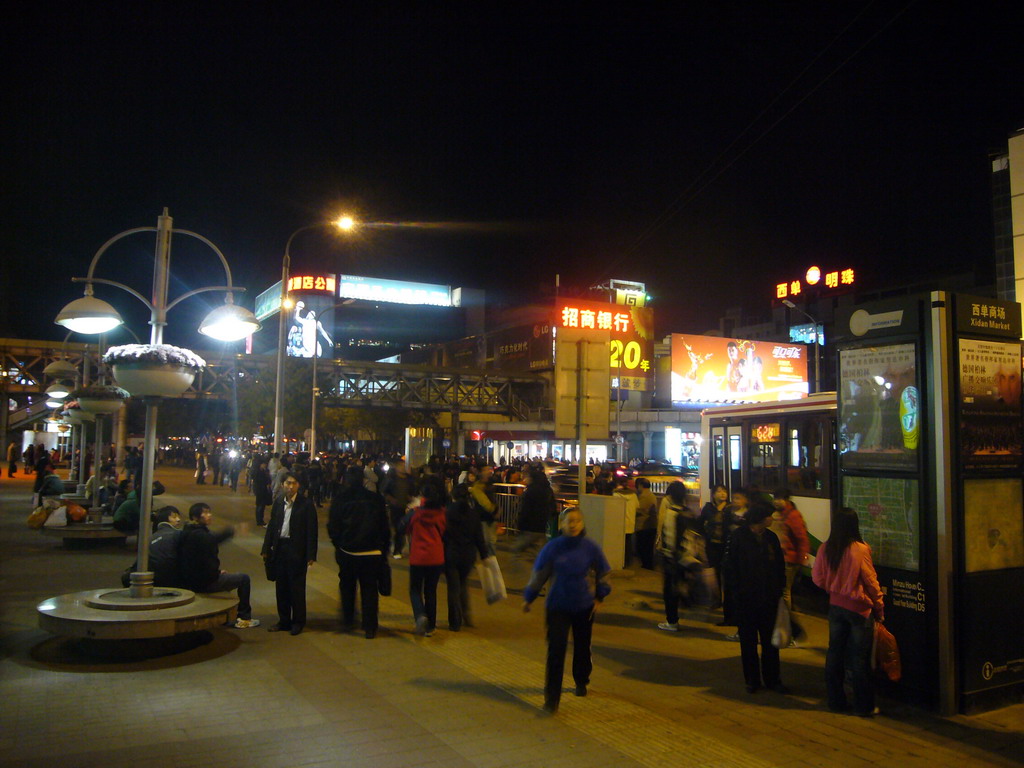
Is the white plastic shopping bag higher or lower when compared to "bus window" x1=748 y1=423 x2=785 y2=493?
lower

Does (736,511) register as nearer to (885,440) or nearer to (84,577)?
(885,440)

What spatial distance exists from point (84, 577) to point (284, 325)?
10.8m

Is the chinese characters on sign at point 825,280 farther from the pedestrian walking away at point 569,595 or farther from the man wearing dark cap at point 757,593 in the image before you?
the pedestrian walking away at point 569,595

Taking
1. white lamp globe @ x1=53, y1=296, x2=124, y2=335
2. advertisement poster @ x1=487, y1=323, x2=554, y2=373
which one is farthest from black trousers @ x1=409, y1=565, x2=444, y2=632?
advertisement poster @ x1=487, y1=323, x2=554, y2=373

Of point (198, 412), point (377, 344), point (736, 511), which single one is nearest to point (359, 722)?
point (736, 511)

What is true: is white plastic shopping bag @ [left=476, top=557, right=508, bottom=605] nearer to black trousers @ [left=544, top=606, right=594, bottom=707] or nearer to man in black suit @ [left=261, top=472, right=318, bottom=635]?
man in black suit @ [left=261, top=472, right=318, bottom=635]

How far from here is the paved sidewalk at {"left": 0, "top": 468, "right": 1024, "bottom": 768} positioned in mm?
5289

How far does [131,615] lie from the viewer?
7.18 metres

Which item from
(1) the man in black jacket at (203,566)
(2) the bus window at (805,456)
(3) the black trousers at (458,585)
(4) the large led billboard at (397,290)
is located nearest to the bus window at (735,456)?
(2) the bus window at (805,456)

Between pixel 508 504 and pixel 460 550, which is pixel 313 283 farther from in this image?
pixel 460 550

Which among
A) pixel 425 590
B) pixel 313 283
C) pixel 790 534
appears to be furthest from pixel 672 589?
pixel 313 283

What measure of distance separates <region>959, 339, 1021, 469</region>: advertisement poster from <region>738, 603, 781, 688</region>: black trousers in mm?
2053

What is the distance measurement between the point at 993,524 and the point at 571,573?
139 inches

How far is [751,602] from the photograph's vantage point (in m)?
6.82
